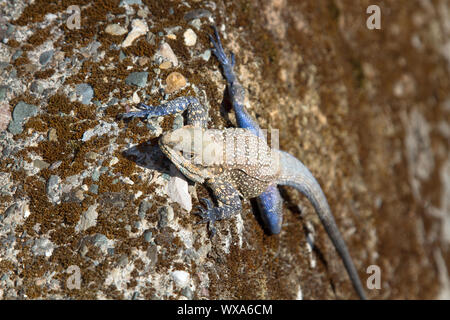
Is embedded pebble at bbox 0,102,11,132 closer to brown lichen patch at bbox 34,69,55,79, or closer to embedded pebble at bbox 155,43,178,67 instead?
brown lichen patch at bbox 34,69,55,79

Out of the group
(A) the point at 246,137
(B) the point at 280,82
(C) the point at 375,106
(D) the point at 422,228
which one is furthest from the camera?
(D) the point at 422,228

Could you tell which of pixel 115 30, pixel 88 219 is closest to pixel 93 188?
pixel 88 219

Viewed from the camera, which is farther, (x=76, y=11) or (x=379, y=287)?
(x=379, y=287)

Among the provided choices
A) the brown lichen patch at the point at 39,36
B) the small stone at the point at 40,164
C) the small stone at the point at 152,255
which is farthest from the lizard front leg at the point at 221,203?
the brown lichen patch at the point at 39,36

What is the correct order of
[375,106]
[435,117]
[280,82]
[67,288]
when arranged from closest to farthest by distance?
[67,288] < [280,82] < [375,106] < [435,117]

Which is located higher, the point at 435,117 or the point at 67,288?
the point at 435,117

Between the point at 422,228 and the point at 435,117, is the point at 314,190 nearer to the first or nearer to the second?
the point at 422,228

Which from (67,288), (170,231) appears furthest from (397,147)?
(67,288)

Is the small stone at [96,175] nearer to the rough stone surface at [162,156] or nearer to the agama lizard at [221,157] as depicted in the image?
the rough stone surface at [162,156]
